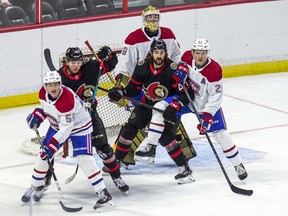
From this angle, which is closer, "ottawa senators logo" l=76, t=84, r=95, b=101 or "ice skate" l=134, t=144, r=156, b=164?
"ottawa senators logo" l=76, t=84, r=95, b=101

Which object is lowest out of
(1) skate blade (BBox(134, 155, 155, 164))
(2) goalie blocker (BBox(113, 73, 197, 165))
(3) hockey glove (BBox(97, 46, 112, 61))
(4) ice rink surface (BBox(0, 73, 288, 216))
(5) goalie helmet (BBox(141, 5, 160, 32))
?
(4) ice rink surface (BBox(0, 73, 288, 216))

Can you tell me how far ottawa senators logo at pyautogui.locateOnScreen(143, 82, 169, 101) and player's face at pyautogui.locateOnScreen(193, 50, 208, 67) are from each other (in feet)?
0.92

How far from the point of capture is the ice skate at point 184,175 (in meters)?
7.31

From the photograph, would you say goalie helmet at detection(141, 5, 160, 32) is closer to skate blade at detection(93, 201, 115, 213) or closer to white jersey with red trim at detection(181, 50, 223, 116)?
white jersey with red trim at detection(181, 50, 223, 116)

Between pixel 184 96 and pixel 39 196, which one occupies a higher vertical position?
pixel 184 96

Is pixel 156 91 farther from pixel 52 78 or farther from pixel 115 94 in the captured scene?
pixel 52 78

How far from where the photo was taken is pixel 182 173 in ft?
24.0

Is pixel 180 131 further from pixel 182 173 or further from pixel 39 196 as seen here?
pixel 39 196

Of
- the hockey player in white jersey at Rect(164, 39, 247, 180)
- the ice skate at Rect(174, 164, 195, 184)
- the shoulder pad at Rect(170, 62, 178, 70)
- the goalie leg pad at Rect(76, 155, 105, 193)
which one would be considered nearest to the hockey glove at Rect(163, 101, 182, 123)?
the hockey player in white jersey at Rect(164, 39, 247, 180)

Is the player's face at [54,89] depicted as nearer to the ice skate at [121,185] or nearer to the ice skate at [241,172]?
the ice skate at [121,185]

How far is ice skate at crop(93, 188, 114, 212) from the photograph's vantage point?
673 centimetres

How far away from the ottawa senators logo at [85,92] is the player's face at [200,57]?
27.9 inches

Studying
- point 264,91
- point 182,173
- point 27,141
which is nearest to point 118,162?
point 182,173

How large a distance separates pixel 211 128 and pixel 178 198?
1.72 ft
